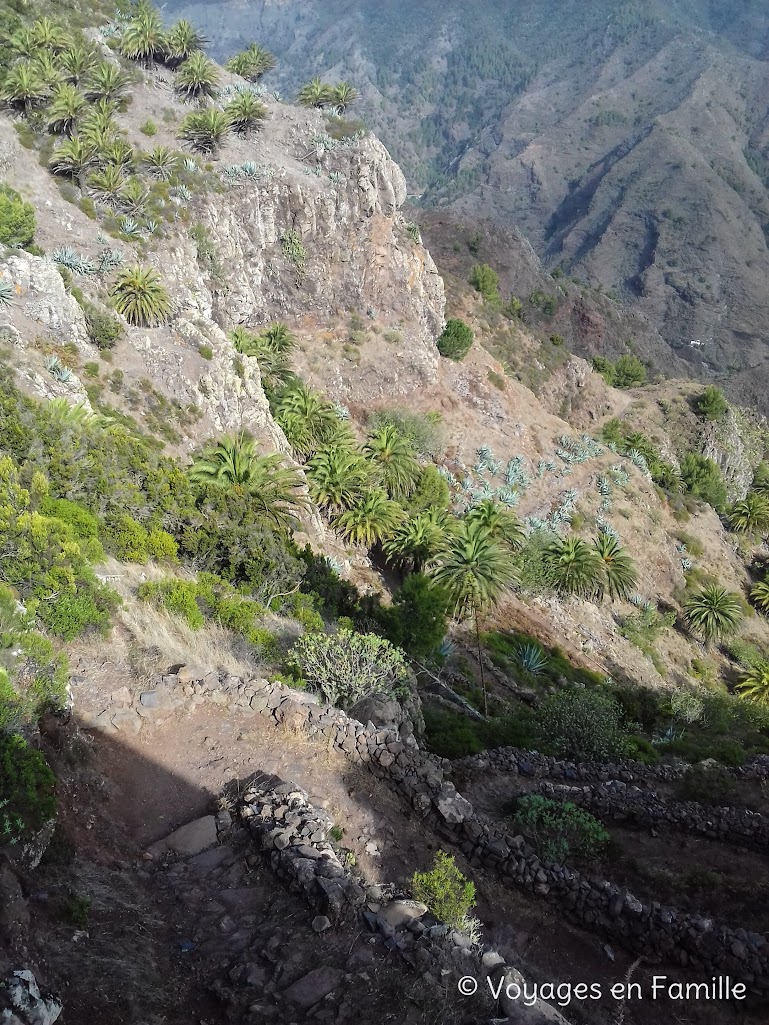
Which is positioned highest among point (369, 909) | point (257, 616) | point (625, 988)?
point (369, 909)

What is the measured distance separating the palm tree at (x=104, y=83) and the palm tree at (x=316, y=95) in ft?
42.0

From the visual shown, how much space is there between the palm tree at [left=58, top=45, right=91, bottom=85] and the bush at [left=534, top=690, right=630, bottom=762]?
141 ft

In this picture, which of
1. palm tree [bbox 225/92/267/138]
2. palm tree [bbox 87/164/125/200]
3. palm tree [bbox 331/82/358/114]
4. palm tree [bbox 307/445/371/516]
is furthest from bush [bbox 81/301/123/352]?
palm tree [bbox 331/82/358/114]

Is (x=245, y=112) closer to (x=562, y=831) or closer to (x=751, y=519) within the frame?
(x=562, y=831)

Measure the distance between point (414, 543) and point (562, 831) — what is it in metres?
19.8

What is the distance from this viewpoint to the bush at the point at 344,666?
12320 mm

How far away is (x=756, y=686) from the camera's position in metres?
34.4

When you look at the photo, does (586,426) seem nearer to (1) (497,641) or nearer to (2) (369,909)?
(1) (497,641)

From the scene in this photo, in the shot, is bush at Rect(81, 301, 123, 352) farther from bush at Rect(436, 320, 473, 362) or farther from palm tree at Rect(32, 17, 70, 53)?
bush at Rect(436, 320, 473, 362)

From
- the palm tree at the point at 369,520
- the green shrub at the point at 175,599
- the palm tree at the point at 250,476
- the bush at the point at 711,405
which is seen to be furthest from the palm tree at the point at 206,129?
the bush at the point at 711,405

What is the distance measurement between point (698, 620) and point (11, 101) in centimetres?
5032

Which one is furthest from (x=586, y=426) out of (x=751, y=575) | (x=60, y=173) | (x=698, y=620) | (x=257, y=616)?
(x=257, y=616)

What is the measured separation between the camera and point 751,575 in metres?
53.8

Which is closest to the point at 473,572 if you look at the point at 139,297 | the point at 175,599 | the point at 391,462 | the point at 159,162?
the point at 391,462
